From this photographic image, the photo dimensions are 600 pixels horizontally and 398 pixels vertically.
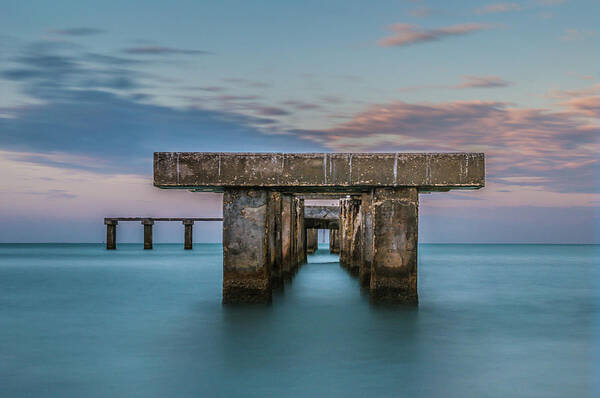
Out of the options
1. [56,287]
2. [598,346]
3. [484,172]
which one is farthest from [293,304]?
[56,287]

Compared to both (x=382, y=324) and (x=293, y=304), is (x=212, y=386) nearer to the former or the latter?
(x=382, y=324)

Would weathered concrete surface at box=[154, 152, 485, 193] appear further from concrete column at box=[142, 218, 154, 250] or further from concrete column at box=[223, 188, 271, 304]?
concrete column at box=[142, 218, 154, 250]

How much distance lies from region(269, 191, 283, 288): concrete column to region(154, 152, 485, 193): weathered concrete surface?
1.01 metres

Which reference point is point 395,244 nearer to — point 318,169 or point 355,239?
point 318,169

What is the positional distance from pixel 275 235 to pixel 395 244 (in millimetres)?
3326

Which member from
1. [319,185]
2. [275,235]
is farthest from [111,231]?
[319,185]

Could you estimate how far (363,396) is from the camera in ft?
19.1

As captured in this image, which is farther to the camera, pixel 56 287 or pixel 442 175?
pixel 56 287

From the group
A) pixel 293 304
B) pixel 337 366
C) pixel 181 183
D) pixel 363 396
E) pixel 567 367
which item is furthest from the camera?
pixel 293 304

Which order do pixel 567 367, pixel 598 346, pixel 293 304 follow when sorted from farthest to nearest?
pixel 293 304 → pixel 598 346 → pixel 567 367

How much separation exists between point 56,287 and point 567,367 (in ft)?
50.9

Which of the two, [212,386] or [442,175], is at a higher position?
[442,175]

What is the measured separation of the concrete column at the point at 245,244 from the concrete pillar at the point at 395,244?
189 centimetres

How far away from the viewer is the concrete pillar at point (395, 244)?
1000cm
